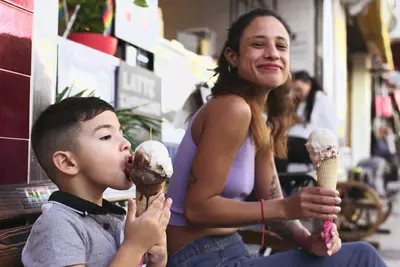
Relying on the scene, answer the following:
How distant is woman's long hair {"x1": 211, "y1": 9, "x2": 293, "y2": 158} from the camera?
1.82 metres

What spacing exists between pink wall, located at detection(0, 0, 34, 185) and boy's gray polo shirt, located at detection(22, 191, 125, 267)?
61 cm

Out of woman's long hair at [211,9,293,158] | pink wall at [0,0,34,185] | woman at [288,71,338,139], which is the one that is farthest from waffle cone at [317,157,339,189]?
woman at [288,71,338,139]

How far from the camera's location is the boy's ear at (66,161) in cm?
141

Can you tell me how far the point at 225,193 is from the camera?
1.78 meters

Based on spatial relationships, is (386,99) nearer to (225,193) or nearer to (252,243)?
(252,243)

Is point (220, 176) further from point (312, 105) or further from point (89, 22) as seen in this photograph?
point (312, 105)

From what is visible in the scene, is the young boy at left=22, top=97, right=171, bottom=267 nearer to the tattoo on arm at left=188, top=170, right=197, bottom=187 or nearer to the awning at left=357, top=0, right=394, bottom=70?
the tattoo on arm at left=188, top=170, right=197, bottom=187

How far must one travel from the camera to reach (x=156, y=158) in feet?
4.33

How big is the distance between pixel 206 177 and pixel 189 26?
6537 millimetres

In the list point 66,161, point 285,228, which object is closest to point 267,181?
point 285,228

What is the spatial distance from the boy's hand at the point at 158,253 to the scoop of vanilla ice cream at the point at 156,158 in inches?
6.6

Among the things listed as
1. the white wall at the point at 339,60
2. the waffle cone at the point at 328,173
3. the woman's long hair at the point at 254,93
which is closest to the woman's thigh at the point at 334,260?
the waffle cone at the point at 328,173

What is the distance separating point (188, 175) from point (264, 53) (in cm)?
51

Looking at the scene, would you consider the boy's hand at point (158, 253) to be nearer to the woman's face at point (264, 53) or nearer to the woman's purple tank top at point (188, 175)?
the woman's purple tank top at point (188, 175)
